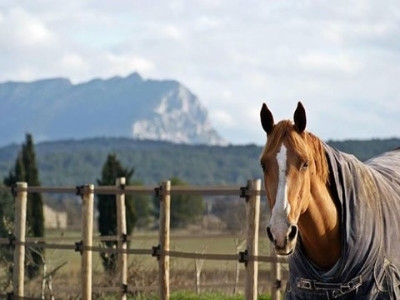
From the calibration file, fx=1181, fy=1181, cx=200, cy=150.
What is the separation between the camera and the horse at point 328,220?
6.16 meters

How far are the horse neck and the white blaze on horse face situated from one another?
247mm

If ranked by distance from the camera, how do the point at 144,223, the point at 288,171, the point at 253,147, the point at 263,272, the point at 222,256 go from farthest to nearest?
the point at 253,147
the point at 144,223
the point at 263,272
the point at 222,256
the point at 288,171

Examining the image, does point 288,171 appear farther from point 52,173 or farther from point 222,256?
point 52,173

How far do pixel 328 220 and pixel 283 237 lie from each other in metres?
0.56

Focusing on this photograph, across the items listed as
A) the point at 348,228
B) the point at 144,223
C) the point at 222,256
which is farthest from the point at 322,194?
the point at 144,223

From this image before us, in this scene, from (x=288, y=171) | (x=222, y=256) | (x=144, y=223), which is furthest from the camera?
(x=144, y=223)

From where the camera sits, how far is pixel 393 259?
21.3 ft

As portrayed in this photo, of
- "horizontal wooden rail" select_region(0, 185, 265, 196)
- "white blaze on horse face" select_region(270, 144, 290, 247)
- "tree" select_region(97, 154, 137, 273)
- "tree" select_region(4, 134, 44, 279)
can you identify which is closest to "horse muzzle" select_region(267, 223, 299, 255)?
"white blaze on horse face" select_region(270, 144, 290, 247)

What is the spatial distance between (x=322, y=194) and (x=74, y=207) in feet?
201

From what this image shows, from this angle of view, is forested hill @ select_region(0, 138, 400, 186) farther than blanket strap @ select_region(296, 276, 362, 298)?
Yes

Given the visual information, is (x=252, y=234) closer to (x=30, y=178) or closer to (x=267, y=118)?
(x=267, y=118)

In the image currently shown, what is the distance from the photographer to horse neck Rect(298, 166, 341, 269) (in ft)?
20.6

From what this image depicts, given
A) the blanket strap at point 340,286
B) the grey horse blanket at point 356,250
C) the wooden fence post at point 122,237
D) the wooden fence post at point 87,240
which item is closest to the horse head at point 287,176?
the grey horse blanket at point 356,250

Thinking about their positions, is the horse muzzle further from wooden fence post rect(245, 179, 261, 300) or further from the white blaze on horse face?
wooden fence post rect(245, 179, 261, 300)
